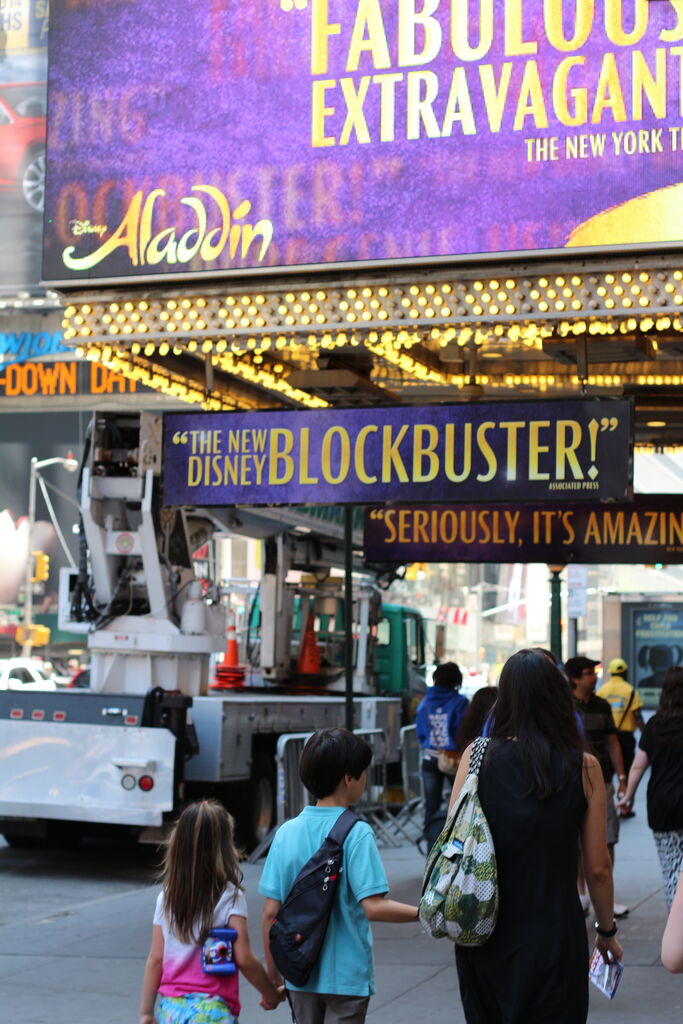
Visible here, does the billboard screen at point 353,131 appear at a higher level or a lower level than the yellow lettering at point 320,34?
lower

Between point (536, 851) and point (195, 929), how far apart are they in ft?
3.47

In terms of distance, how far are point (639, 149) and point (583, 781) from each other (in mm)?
4388

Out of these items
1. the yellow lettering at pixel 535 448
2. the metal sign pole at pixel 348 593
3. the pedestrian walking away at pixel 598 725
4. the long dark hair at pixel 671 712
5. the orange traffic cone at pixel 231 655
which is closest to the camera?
the long dark hair at pixel 671 712

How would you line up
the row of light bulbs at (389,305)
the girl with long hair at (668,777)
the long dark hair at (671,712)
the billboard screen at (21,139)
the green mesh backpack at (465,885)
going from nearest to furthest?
the green mesh backpack at (465,885)
the girl with long hair at (668,777)
the long dark hair at (671,712)
the row of light bulbs at (389,305)
the billboard screen at (21,139)

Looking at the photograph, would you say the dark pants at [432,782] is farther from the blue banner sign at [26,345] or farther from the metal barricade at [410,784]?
the blue banner sign at [26,345]

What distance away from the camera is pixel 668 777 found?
730cm

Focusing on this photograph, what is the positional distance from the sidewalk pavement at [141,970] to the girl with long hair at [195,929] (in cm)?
298

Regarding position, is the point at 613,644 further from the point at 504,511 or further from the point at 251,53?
the point at 251,53

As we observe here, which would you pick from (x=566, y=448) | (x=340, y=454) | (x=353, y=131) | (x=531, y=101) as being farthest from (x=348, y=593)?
(x=531, y=101)

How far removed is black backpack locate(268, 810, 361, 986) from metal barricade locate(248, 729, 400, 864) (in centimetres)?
758

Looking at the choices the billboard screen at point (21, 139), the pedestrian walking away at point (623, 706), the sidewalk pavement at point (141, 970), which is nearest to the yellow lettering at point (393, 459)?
the sidewalk pavement at point (141, 970)

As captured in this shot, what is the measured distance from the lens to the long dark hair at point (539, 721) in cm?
413

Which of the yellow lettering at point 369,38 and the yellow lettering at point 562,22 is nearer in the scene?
the yellow lettering at point 562,22

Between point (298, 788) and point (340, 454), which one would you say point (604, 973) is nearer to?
point (340, 454)
